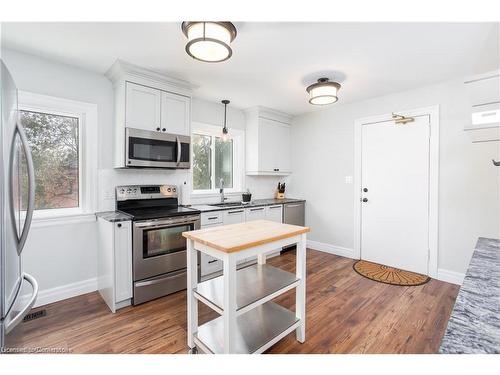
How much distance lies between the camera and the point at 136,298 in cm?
242

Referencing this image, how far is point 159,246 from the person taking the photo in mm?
2582

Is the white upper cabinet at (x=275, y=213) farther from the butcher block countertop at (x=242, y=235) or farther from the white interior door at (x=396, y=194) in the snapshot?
the butcher block countertop at (x=242, y=235)

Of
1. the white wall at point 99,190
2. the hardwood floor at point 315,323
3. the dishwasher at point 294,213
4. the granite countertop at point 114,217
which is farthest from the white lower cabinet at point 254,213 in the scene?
the granite countertop at point 114,217

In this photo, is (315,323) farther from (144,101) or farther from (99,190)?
(144,101)

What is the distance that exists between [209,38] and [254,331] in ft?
6.93

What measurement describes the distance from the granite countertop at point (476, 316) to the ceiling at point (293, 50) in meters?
1.82

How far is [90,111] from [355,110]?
3.63 meters

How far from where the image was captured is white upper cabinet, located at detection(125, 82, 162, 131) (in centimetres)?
264

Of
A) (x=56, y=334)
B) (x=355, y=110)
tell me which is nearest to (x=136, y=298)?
(x=56, y=334)

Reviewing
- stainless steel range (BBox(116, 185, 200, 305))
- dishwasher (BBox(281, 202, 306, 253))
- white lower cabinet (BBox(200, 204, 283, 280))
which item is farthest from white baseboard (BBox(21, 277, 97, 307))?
dishwasher (BBox(281, 202, 306, 253))

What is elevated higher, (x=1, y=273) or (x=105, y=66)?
(x=105, y=66)

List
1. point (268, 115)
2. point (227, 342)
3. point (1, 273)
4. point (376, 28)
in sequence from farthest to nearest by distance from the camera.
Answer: point (268, 115)
point (376, 28)
point (227, 342)
point (1, 273)

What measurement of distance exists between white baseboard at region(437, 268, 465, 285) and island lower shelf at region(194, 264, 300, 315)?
238 cm
